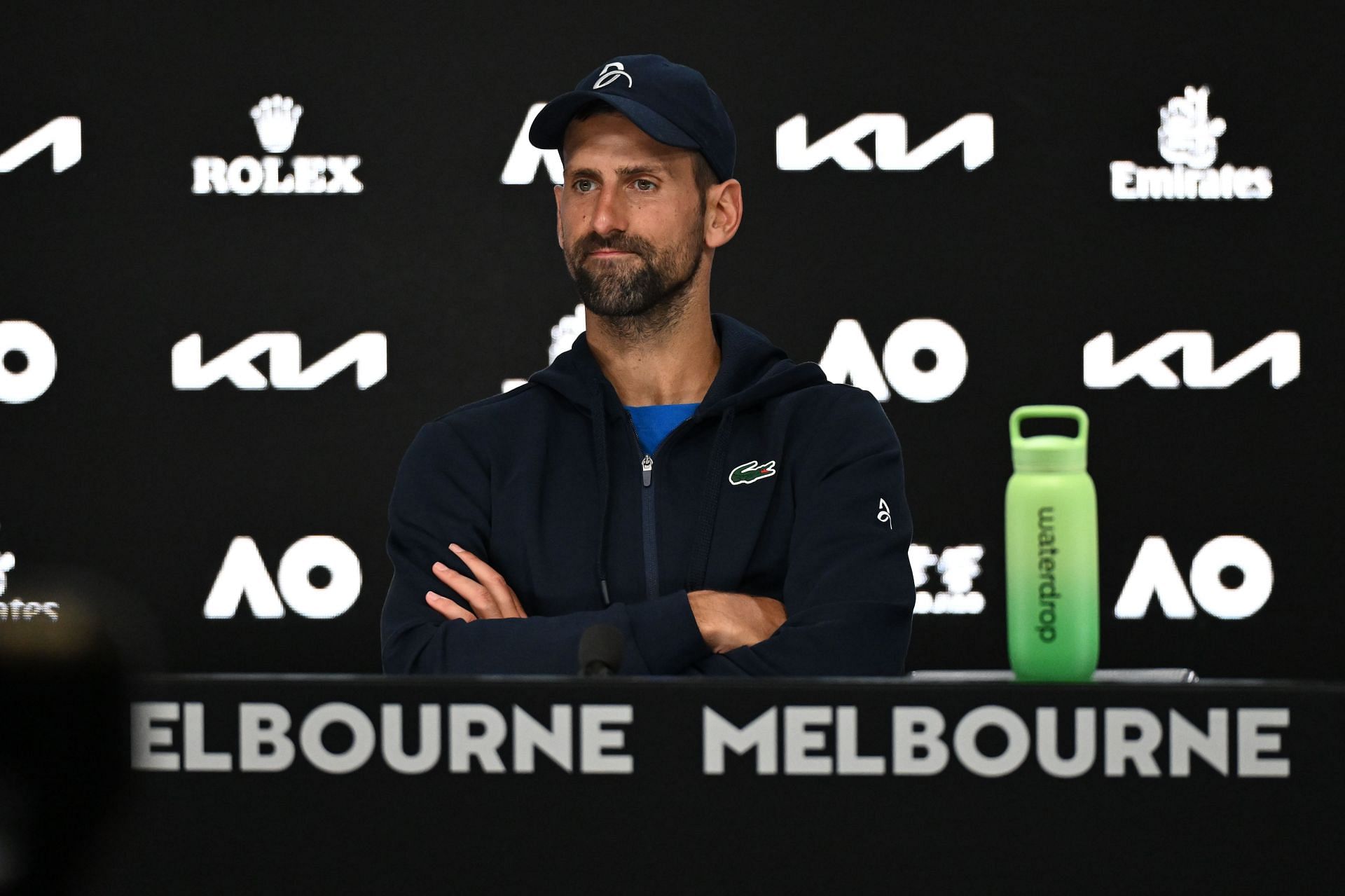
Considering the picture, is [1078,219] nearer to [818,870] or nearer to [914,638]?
[914,638]

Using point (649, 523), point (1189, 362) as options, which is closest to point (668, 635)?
point (649, 523)

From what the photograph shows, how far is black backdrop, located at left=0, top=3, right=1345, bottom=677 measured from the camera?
296cm

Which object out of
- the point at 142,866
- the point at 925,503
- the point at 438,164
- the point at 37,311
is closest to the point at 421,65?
the point at 438,164

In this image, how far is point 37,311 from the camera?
3.06 metres

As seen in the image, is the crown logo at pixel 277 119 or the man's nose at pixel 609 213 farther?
the crown logo at pixel 277 119

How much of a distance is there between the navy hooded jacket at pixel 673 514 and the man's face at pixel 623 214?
0.36 feet

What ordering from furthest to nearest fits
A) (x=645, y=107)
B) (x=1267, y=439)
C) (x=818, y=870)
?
(x=1267, y=439)
(x=645, y=107)
(x=818, y=870)

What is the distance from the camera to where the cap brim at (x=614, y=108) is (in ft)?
5.74

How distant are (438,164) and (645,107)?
1334 millimetres

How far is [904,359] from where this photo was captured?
2980 millimetres

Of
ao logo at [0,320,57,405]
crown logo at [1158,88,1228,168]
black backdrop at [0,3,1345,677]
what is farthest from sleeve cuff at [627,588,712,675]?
ao logo at [0,320,57,405]

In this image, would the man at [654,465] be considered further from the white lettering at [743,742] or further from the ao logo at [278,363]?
the ao logo at [278,363]

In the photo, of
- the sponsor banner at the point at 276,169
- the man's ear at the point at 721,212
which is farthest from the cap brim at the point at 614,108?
the sponsor banner at the point at 276,169

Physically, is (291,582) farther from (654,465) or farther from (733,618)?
(733,618)
